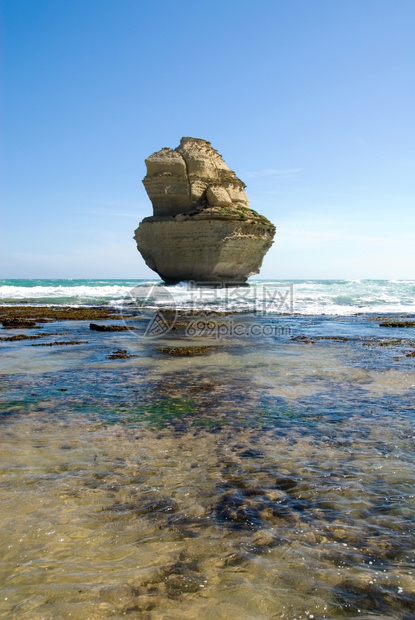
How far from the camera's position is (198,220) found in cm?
4059

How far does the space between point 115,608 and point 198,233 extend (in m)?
39.8

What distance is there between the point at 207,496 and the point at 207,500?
0.21 feet

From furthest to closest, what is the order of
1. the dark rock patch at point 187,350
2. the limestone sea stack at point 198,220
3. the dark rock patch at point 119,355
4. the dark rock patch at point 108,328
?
1. the limestone sea stack at point 198,220
2. the dark rock patch at point 108,328
3. the dark rock patch at point 187,350
4. the dark rock patch at point 119,355

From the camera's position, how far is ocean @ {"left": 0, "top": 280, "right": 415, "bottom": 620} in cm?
230

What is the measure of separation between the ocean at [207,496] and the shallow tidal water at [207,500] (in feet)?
0.04

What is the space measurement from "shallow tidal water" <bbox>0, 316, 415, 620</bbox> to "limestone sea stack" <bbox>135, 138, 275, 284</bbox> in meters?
34.8

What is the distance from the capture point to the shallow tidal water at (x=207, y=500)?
90.3 inches

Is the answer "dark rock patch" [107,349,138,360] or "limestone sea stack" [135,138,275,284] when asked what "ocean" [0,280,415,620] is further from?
"limestone sea stack" [135,138,275,284]

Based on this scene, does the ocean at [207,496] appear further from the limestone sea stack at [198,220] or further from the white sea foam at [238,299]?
the limestone sea stack at [198,220]

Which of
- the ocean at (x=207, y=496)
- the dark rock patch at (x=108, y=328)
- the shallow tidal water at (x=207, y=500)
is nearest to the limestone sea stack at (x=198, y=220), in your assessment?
the dark rock patch at (x=108, y=328)

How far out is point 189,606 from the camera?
221cm

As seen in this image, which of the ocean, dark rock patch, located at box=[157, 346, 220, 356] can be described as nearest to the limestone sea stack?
dark rock patch, located at box=[157, 346, 220, 356]

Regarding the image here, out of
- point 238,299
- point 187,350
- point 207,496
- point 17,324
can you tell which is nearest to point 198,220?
point 238,299

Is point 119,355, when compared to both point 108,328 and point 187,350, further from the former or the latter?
point 108,328
